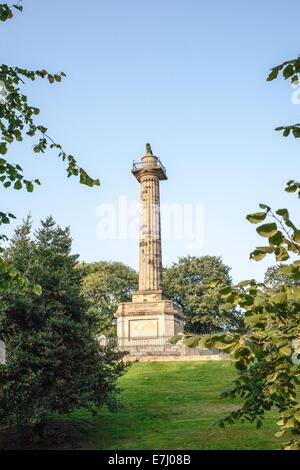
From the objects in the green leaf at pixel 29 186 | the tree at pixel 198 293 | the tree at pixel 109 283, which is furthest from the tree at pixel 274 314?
the tree at pixel 109 283

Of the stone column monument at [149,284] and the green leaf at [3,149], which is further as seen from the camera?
the stone column monument at [149,284]

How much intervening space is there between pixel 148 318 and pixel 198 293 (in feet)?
95.4

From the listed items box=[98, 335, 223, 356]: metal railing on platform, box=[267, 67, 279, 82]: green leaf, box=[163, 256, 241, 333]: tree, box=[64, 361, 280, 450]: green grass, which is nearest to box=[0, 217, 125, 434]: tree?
box=[64, 361, 280, 450]: green grass

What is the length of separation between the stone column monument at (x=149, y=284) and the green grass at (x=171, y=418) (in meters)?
8.13

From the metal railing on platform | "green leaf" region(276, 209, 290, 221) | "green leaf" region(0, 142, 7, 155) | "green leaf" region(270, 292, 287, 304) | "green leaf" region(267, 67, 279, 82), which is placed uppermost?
"green leaf" region(0, 142, 7, 155)

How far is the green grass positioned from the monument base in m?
7.81

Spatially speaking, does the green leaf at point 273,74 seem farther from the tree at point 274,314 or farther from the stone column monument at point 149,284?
the stone column monument at point 149,284

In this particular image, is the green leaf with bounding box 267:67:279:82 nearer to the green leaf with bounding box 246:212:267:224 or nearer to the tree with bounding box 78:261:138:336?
the green leaf with bounding box 246:212:267:224

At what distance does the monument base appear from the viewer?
→ 34.2m

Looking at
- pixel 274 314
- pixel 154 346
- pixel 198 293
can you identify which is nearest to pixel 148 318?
pixel 154 346

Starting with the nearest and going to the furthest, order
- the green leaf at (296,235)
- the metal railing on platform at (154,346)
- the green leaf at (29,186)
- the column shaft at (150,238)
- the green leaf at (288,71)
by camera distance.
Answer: the green leaf at (296,235), the green leaf at (288,71), the green leaf at (29,186), the metal railing on platform at (154,346), the column shaft at (150,238)

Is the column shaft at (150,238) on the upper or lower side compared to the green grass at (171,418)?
upper

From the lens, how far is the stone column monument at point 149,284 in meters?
34.4
